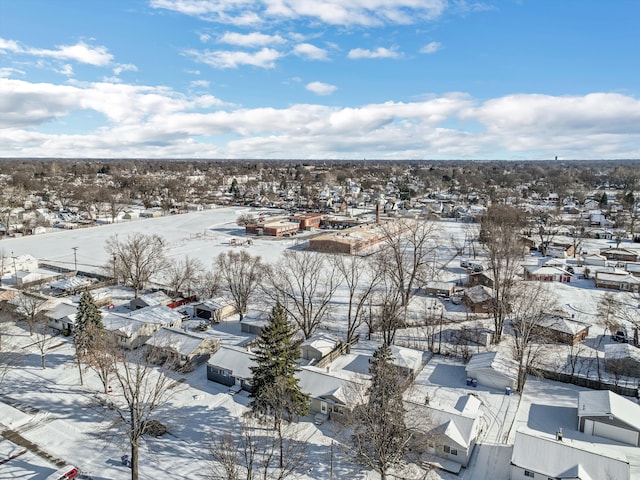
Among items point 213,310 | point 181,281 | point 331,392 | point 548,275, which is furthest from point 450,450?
point 548,275

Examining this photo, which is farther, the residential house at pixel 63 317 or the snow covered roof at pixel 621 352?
the residential house at pixel 63 317

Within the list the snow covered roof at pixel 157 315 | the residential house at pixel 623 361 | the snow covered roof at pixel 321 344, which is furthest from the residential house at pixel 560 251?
the snow covered roof at pixel 157 315

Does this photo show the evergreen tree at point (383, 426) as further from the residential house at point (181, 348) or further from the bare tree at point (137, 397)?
the residential house at point (181, 348)

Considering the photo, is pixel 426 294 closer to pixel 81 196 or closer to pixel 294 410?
pixel 294 410

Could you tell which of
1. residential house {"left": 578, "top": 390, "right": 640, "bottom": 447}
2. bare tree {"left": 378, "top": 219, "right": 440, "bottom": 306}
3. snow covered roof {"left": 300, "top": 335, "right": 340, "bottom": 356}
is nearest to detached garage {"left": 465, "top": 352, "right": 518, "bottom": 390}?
residential house {"left": 578, "top": 390, "right": 640, "bottom": 447}

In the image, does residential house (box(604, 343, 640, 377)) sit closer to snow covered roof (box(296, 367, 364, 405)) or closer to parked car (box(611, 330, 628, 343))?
parked car (box(611, 330, 628, 343))

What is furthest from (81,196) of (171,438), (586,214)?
(586,214)
